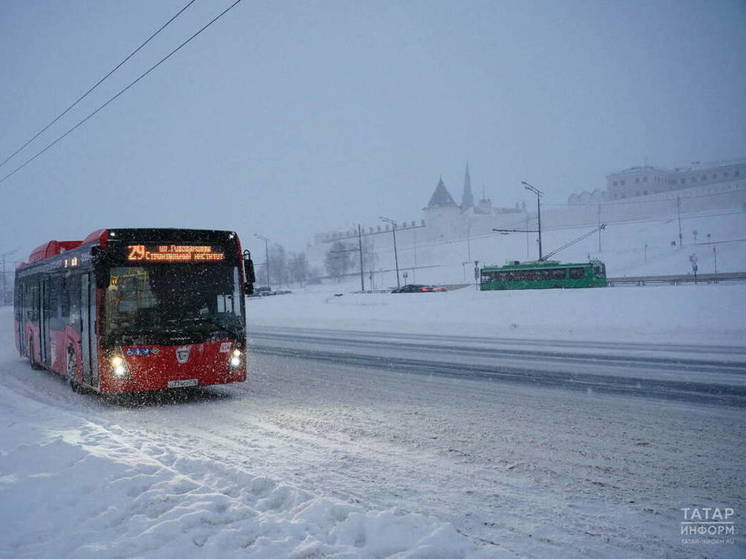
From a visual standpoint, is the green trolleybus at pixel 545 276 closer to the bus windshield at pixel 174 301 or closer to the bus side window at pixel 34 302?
the bus side window at pixel 34 302

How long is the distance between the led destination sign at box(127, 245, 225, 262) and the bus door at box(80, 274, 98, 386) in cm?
88

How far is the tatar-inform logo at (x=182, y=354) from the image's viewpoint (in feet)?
32.5

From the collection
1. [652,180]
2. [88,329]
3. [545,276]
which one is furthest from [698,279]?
[652,180]

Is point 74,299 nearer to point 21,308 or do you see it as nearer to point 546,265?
point 21,308

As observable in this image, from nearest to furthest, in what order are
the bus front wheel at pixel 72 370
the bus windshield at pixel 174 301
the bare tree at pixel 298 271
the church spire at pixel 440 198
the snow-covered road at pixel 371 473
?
the snow-covered road at pixel 371 473, the bus windshield at pixel 174 301, the bus front wheel at pixel 72 370, the bare tree at pixel 298 271, the church spire at pixel 440 198

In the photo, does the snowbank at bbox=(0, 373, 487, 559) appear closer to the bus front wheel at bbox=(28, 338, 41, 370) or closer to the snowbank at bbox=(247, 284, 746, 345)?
the bus front wheel at bbox=(28, 338, 41, 370)

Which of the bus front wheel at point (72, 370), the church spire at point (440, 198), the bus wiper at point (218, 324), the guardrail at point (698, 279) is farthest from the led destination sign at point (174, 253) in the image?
the church spire at point (440, 198)

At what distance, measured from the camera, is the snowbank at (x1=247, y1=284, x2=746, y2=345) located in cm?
2036

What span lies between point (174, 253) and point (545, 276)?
36375 mm

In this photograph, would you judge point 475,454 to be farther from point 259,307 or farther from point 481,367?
point 259,307

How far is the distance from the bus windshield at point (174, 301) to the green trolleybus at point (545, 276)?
35162 mm

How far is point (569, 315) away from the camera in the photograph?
2498 centimetres

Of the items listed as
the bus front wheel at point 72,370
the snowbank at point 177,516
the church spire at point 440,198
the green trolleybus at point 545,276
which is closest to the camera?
the snowbank at point 177,516

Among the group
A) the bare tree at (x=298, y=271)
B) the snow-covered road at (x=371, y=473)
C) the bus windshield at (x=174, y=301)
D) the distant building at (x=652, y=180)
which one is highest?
the distant building at (x=652, y=180)
